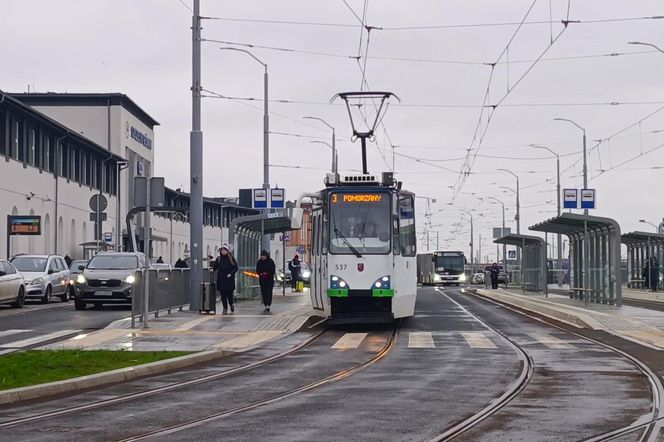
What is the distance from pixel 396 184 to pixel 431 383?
11.3 m

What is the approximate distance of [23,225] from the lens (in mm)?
52219

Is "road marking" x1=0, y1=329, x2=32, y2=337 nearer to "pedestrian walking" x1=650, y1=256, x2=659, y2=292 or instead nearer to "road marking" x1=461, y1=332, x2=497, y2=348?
"road marking" x1=461, y1=332, x2=497, y2=348

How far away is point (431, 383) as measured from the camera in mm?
14094

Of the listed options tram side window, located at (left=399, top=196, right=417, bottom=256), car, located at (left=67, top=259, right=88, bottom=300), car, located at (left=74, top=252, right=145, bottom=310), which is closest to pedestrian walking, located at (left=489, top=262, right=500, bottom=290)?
car, located at (left=67, top=259, right=88, bottom=300)

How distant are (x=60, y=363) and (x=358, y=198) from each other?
10.5m

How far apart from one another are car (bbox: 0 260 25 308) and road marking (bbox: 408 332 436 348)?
49.7 ft

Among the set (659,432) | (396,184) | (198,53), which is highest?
(198,53)

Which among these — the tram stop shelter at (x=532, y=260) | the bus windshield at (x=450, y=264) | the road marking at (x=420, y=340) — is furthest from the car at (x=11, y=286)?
the bus windshield at (x=450, y=264)

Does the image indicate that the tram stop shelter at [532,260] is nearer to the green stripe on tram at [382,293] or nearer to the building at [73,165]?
the building at [73,165]

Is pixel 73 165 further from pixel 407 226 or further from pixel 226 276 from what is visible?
pixel 407 226

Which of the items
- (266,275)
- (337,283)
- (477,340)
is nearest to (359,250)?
(337,283)

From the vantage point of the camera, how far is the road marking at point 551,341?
20.4 metres

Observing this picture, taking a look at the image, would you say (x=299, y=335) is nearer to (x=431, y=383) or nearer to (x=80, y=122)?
(x=431, y=383)

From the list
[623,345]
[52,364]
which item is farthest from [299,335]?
[52,364]
